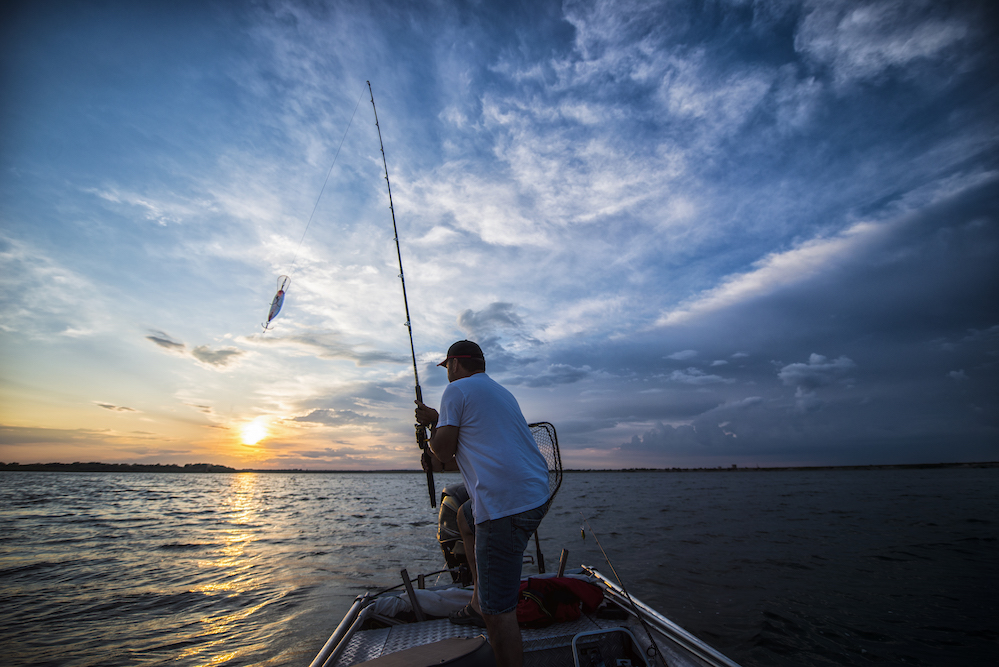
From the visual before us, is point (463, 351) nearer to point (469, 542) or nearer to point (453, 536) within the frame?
point (469, 542)

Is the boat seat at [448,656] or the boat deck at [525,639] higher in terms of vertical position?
the boat seat at [448,656]

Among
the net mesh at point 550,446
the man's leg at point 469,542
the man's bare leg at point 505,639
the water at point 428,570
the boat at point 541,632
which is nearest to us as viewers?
the man's bare leg at point 505,639

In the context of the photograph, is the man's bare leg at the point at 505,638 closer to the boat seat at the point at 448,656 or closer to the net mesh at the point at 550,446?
the boat seat at the point at 448,656

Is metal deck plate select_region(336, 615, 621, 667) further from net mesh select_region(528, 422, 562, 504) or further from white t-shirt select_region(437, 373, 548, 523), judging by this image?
white t-shirt select_region(437, 373, 548, 523)

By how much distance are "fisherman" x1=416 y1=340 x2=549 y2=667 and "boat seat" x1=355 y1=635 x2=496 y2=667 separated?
4.1 inches

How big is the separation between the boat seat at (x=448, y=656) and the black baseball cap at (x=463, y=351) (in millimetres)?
2072

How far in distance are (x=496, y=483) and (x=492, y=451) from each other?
→ 223 mm

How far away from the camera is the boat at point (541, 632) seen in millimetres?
3164

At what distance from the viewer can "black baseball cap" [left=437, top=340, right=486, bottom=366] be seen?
143 inches

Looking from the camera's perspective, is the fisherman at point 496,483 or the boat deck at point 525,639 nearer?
the fisherman at point 496,483

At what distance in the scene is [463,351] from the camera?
3.66m

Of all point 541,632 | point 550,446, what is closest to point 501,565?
point 541,632

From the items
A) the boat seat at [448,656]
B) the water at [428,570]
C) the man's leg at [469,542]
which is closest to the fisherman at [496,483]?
the boat seat at [448,656]

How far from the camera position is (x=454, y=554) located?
5816mm
